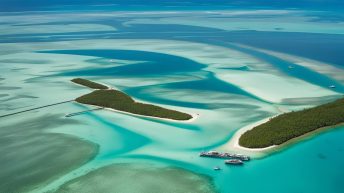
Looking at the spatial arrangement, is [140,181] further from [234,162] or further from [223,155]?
[234,162]

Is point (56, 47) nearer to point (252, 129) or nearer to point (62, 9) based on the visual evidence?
point (252, 129)

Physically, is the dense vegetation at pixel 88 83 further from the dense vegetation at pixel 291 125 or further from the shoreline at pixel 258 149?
the dense vegetation at pixel 291 125

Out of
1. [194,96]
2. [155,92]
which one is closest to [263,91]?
[194,96]

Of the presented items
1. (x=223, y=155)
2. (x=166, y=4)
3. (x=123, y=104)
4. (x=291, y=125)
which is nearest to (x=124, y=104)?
(x=123, y=104)

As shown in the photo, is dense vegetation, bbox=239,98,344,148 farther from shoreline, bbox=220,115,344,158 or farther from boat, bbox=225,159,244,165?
boat, bbox=225,159,244,165

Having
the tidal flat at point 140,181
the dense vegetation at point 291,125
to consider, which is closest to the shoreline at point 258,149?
the dense vegetation at point 291,125

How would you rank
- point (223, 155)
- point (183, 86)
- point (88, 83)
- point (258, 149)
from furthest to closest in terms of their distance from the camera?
point (88, 83) < point (183, 86) < point (258, 149) < point (223, 155)
